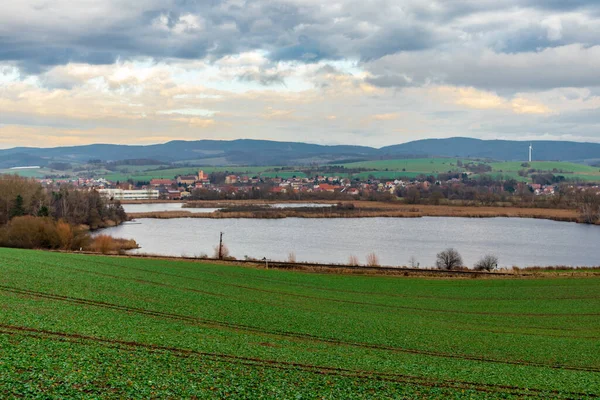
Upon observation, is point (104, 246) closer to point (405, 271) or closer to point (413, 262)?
point (405, 271)

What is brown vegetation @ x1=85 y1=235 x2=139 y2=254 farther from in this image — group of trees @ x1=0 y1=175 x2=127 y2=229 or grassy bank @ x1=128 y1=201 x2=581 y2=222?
grassy bank @ x1=128 y1=201 x2=581 y2=222

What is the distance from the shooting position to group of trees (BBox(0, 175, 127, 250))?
164ft

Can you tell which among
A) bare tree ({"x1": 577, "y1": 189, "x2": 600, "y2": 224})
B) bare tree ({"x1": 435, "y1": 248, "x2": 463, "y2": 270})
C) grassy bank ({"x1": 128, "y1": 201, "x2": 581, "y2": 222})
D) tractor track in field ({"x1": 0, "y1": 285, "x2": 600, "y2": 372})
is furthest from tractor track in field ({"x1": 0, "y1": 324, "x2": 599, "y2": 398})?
bare tree ({"x1": 577, "y1": 189, "x2": 600, "y2": 224})

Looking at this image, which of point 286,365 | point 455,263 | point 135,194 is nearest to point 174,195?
point 135,194

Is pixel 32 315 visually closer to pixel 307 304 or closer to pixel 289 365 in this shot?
pixel 289 365

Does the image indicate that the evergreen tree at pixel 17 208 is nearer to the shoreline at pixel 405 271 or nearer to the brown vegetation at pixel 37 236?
the brown vegetation at pixel 37 236

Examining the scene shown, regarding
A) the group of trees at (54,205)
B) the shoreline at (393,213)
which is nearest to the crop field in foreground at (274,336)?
the group of trees at (54,205)

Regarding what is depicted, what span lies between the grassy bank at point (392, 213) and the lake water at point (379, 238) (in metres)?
4.87

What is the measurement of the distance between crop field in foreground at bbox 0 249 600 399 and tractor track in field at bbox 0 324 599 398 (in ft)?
0.17

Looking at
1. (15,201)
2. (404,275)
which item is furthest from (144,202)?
(404,275)

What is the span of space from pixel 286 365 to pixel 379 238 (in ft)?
183

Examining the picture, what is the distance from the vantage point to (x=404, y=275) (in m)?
41.3

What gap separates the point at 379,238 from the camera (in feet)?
229

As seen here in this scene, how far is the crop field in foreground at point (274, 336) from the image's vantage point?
12266 mm
